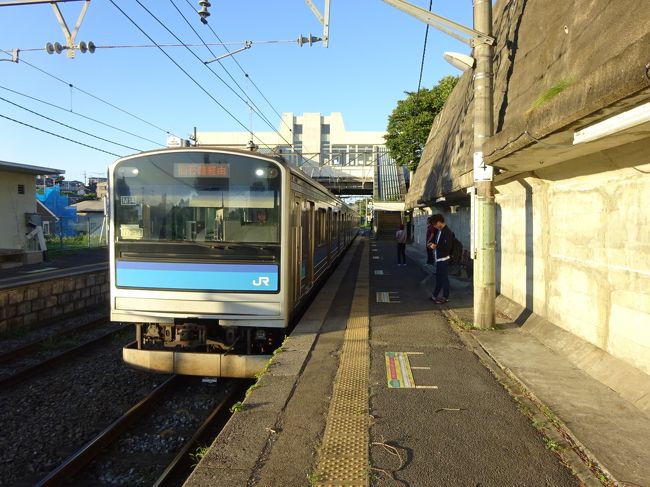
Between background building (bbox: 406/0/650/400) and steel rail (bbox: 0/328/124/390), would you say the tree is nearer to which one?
background building (bbox: 406/0/650/400)

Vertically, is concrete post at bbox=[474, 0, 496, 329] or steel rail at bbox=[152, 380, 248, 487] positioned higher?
concrete post at bbox=[474, 0, 496, 329]

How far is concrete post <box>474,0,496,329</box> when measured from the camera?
6.72 metres

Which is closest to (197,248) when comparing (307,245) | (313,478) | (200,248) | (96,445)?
(200,248)

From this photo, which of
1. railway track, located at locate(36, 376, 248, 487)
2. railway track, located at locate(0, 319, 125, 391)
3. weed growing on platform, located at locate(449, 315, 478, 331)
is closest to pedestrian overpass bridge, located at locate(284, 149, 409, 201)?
railway track, located at locate(0, 319, 125, 391)

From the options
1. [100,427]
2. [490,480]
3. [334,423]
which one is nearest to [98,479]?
[100,427]

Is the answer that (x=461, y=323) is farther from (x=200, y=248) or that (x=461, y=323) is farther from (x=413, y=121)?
(x=413, y=121)

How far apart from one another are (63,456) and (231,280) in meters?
2.48

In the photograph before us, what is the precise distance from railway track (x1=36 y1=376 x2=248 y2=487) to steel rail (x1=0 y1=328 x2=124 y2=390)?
2312 millimetres

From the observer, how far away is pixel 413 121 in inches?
1478

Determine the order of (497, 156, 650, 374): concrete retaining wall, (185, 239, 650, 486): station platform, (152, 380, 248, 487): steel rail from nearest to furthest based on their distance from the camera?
(185, 239, 650, 486): station platform < (152, 380, 248, 487): steel rail < (497, 156, 650, 374): concrete retaining wall

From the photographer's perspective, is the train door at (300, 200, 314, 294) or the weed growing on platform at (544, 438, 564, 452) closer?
the weed growing on platform at (544, 438, 564, 452)

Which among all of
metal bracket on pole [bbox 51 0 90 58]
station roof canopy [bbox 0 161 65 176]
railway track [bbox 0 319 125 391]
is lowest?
railway track [bbox 0 319 125 391]

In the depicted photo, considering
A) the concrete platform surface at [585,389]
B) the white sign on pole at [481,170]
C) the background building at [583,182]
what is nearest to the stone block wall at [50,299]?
the concrete platform surface at [585,389]

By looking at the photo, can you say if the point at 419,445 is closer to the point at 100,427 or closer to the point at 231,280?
the point at 231,280
